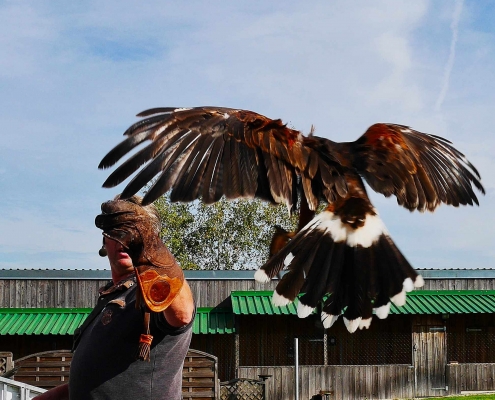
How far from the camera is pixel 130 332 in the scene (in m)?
2.60

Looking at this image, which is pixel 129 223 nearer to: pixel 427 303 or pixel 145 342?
pixel 145 342

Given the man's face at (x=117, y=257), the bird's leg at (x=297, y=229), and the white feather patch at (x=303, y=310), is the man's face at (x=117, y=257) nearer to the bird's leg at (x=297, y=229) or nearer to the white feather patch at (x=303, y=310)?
the white feather patch at (x=303, y=310)

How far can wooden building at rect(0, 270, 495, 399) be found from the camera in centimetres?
2120

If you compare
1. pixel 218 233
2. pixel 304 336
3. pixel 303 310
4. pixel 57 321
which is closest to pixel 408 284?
pixel 303 310

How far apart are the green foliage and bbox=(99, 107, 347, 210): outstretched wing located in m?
A: 31.9

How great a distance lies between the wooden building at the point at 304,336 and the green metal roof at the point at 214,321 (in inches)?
1.4

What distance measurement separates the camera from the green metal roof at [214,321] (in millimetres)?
21031

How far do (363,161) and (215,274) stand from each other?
769 inches

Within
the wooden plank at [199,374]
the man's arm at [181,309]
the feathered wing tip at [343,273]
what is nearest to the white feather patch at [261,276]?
the feathered wing tip at [343,273]

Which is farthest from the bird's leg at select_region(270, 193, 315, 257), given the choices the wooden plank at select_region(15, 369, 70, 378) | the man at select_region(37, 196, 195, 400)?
the wooden plank at select_region(15, 369, 70, 378)

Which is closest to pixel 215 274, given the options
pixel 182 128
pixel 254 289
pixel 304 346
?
pixel 254 289

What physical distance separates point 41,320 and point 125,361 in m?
19.9

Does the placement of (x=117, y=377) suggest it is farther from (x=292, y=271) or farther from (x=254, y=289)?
(x=254, y=289)

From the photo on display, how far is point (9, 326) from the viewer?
20781 mm
